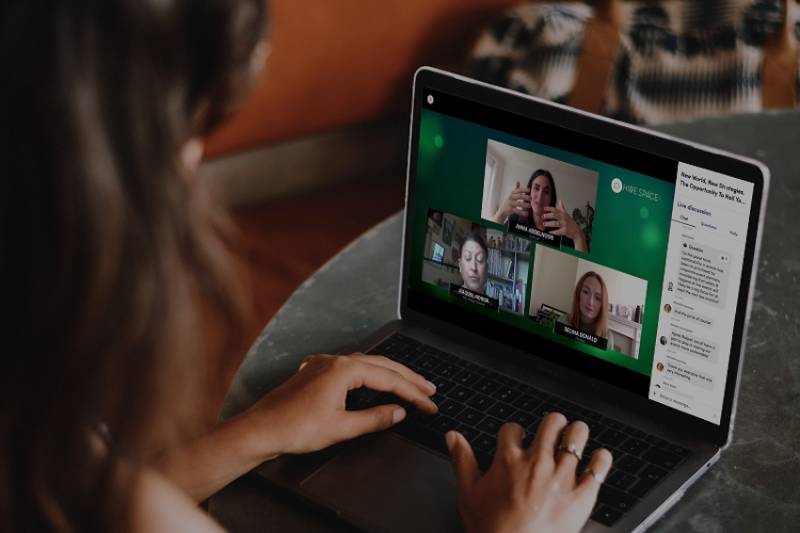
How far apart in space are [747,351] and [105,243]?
2.54 feet

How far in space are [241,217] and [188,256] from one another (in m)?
2.17

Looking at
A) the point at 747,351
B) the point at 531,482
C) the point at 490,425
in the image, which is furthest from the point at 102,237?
the point at 747,351

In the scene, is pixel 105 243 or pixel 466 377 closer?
pixel 105 243

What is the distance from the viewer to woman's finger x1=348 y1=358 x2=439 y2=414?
1.02 meters

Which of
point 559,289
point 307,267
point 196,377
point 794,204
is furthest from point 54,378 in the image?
point 307,267

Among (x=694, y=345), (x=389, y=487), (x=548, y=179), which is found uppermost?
(x=548, y=179)

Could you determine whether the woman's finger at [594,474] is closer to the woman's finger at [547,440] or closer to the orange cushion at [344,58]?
the woman's finger at [547,440]

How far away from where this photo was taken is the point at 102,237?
556 mm

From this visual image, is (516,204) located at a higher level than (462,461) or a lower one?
higher

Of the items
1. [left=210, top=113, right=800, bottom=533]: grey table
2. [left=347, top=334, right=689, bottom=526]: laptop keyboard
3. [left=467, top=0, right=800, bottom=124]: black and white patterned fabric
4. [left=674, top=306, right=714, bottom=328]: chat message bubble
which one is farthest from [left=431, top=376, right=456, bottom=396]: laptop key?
[left=467, top=0, right=800, bottom=124]: black and white patterned fabric

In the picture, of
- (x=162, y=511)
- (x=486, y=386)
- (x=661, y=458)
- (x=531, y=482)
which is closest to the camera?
(x=162, y=511)

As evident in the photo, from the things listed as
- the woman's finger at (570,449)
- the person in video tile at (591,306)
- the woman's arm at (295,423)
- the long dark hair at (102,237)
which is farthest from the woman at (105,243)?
the person in video tile at (591,306)

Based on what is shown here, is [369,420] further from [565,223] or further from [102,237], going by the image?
[102,237]

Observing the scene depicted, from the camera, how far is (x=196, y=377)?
2.16 feet
